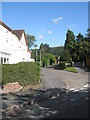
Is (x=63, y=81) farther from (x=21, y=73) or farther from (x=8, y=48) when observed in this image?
(x=8, y=48)

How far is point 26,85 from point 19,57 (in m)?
13.1

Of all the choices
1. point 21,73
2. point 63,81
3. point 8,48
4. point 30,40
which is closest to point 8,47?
point 8,48

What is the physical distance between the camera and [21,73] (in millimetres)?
16375

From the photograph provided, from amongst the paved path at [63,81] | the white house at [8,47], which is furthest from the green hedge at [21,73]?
the white house at [8,47]

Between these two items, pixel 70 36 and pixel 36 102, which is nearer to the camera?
pixel 36 102

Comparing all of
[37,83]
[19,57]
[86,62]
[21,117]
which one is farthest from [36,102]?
[86,62]

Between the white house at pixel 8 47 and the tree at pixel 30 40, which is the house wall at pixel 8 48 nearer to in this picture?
the white house at pixel 8 47

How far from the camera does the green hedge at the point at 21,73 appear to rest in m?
14.6

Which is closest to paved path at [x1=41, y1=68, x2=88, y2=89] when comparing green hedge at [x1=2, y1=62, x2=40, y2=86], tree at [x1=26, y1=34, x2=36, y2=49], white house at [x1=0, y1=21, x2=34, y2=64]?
green hedge at [x1=2, y1=62, x2=40, y2=86]

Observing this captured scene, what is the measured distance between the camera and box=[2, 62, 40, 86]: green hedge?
1465cm

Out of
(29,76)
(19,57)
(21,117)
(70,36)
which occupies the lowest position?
(21,117)

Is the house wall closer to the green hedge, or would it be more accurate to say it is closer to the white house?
the white house

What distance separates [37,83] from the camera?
19.1 meters

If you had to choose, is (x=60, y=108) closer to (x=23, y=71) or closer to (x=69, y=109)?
(x=69, y=109)
